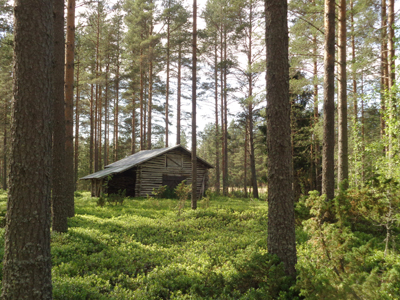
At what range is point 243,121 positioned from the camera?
2503 centimetres

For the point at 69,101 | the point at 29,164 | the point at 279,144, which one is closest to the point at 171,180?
the point at 69,101

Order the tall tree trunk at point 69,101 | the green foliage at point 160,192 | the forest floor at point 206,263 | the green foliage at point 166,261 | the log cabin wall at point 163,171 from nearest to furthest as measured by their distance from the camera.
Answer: the forest floor at point 206,263
the green foliage at point 166,261
the tall tree trunk at point 69,101
the green foliage at point 160,192
the log cabin wall at point 163,171

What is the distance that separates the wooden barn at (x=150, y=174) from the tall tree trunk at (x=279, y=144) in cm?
1546

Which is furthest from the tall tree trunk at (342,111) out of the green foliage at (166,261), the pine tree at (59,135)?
the pine tree at (59,135)

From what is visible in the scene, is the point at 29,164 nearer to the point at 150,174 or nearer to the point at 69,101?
the point at 69,101

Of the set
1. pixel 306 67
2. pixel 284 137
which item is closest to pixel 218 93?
pixel 306 67

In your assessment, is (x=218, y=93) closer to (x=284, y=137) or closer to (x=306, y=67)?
(x=306, y=67)

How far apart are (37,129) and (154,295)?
3336 mm

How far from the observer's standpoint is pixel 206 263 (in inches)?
231

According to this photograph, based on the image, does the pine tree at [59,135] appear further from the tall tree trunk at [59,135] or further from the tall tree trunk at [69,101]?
the tall tree trunk at [69,101]

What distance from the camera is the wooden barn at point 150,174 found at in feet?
66.3

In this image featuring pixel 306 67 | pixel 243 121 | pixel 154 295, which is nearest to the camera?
pixel 154 295

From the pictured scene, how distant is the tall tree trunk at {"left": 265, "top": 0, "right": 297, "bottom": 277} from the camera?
14.7ft

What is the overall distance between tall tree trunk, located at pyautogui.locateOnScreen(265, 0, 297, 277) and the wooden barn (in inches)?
609
